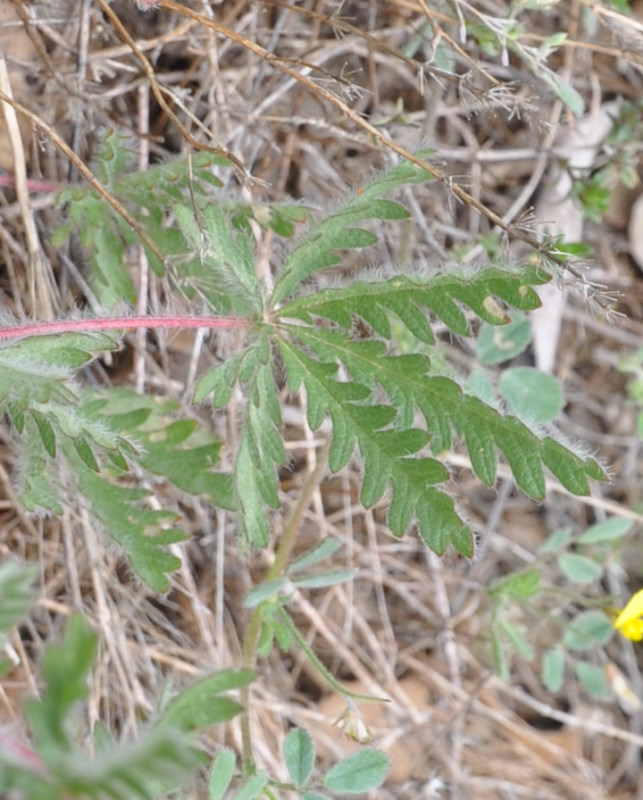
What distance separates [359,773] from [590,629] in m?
1.51

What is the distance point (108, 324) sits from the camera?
5.51 ft

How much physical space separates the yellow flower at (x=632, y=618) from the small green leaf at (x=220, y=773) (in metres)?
1.12

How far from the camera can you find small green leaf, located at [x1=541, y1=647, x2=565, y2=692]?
10.0ft

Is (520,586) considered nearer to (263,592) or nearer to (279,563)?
(279,563)

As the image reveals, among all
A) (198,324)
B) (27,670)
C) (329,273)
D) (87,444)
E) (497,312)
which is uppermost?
(497,312)

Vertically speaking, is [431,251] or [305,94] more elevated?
[305,94]

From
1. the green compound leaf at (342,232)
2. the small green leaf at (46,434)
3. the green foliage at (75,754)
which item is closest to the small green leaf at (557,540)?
the green compound leaf at (342,232)

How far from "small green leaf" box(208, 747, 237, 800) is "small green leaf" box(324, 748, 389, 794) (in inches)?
9.7

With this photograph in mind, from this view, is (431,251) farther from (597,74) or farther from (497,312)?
(497,312)

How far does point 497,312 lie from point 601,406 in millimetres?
1870

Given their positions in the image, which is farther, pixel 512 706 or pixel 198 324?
pixel 512 706

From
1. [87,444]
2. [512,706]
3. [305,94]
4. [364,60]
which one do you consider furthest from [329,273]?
[512,706]

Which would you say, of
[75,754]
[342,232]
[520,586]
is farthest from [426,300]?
[520,586]

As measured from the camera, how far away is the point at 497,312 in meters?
1.69
